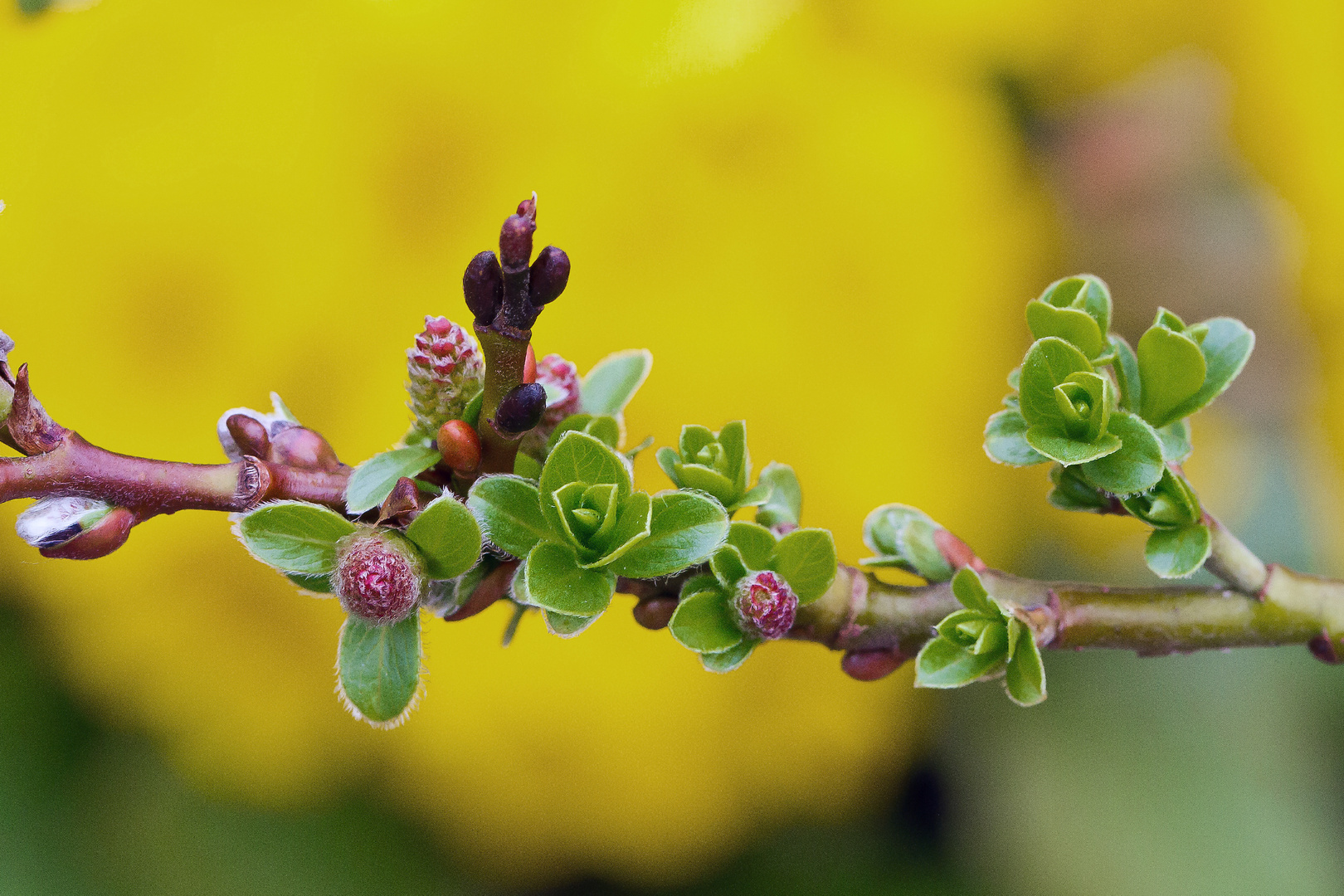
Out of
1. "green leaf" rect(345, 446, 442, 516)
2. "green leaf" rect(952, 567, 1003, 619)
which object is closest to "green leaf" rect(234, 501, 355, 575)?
"green leaf" rect(345, 446, 442, 516)

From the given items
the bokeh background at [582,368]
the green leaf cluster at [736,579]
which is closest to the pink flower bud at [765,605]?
the green leaf cluster at [736,579]

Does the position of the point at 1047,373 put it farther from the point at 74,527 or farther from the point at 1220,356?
the point at 74,527

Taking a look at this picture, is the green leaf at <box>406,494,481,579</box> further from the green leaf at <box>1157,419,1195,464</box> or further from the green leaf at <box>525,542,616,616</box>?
the green leaf at <box>1157,419,1195,464</box>

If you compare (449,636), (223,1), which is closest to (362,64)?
(223,1)

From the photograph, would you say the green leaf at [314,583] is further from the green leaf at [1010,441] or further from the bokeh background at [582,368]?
the bokeh background at [582,368]

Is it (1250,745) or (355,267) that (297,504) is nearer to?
(355,267)
